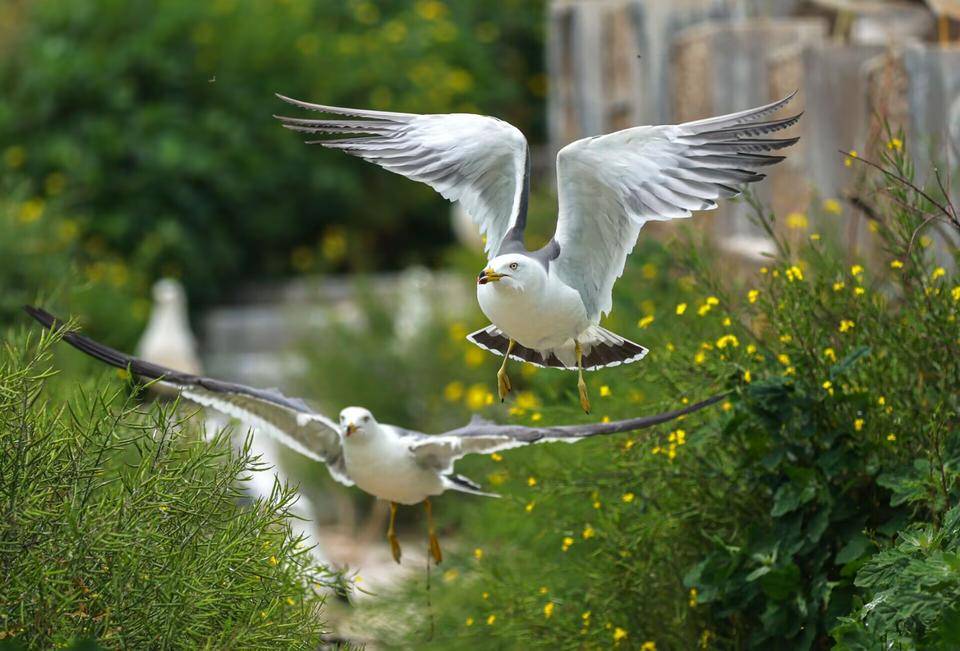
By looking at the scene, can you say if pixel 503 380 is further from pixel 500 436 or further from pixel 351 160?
pixel 351 160

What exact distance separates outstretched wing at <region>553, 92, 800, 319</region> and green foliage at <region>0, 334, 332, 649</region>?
2.67 feet

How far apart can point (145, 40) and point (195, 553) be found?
30.3ft

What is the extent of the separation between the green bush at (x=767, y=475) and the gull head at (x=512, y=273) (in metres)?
0.86

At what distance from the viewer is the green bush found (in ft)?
11.4

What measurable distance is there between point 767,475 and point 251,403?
1253 millimetres

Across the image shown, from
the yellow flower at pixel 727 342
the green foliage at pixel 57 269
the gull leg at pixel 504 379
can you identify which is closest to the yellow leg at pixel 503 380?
the gull leg at pixel 504 379

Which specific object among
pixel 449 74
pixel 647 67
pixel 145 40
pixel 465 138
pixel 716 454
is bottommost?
pixel 449 74

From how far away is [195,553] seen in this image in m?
3.06

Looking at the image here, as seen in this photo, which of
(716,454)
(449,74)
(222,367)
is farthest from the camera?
(449,74)

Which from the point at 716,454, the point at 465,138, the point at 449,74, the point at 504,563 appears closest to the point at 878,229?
the point at 716,454

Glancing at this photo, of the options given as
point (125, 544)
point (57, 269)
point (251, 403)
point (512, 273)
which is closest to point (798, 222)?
point (251, 403)

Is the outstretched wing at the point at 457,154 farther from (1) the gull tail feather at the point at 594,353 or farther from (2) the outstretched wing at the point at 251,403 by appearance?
(2) the outstretched wing at the point at 251,403

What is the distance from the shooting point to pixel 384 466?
346cm

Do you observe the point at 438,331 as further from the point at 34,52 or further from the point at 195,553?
the point at 195,553
